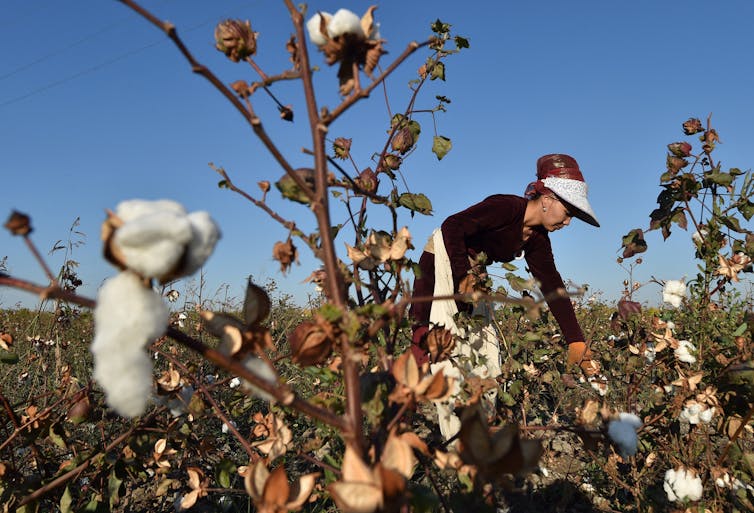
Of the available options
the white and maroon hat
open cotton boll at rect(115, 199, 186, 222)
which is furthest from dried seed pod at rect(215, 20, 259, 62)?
the white and maroon hat

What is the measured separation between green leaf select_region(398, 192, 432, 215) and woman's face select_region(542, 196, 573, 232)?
1.44m

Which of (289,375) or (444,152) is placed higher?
(444,152)

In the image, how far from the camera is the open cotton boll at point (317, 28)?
64 centimetres

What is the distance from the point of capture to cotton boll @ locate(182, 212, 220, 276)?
47 centimetres

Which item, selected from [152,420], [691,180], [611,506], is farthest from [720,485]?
[152,420]

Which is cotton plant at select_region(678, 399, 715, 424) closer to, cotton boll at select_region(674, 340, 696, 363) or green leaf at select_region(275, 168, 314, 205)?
cotton boll at select_region(674, 340, 696, 363)

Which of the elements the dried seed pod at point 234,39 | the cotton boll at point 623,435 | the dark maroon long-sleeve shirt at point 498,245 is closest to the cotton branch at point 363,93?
the dried seed pod at point 234,39

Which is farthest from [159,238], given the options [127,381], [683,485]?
[683,485]

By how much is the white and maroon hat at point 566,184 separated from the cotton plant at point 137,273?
2422 millimetres

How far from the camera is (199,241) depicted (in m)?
0.47

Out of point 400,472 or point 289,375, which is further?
point 289,375

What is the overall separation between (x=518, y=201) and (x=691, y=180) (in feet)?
2.66

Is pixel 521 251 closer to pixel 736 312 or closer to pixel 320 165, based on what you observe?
pixel 736 312

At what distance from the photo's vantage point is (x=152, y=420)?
59.5 inches
